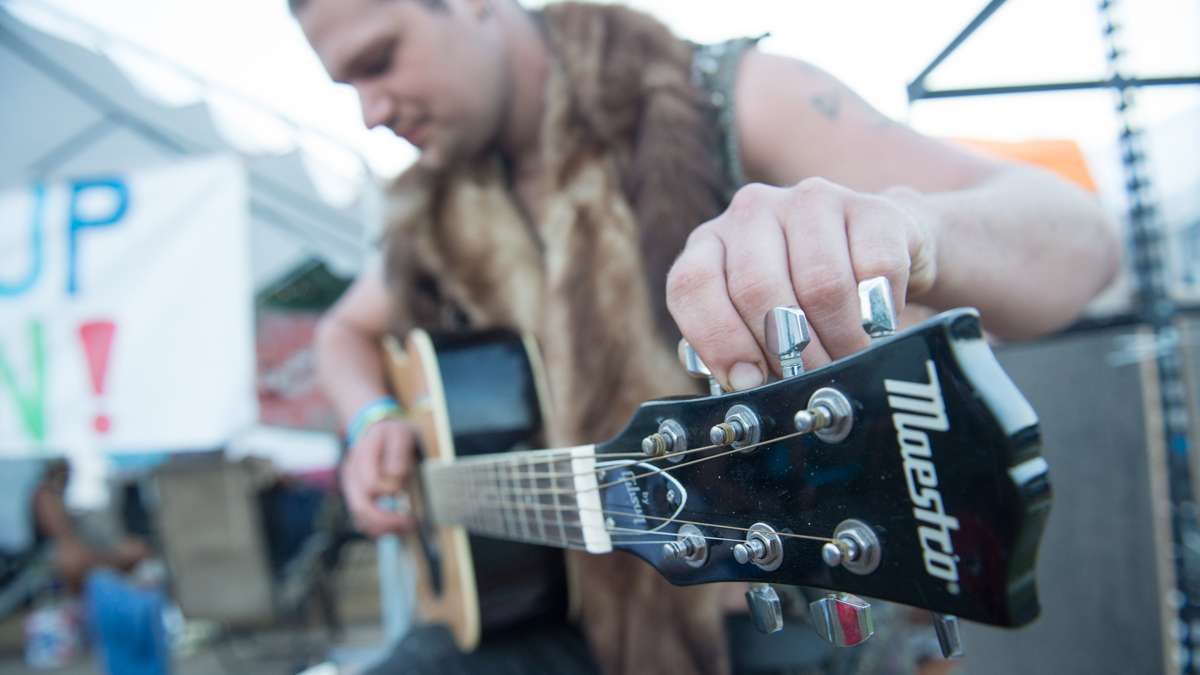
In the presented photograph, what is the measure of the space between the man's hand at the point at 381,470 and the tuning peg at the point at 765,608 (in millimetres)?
1057

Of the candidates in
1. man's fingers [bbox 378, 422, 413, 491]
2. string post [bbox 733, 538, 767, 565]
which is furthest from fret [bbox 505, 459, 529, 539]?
man's fingers [bbox 378, 422, 413, 491]

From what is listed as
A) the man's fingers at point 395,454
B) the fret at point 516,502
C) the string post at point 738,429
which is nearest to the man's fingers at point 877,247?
the string post at point 738,429

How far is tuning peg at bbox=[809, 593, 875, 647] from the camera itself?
35 cm

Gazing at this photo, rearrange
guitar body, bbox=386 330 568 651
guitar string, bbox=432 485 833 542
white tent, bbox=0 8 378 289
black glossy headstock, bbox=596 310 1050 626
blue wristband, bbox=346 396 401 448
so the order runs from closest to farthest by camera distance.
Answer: black glossy headstock, bbox=596 310 1050 626
guitar string, bbox=432 485 833 542
guitar body, bbox=386 330 568 651
blue wristband, bbox=346 396 401 448
white tent, bbox=0 8 378 289

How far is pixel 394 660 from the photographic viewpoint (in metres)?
1.20

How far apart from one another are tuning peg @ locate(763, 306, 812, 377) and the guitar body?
2.17 ft

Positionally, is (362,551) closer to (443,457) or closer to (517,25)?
(443,457)

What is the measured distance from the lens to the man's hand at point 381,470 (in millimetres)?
1336

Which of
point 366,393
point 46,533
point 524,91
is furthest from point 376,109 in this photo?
point 46,533

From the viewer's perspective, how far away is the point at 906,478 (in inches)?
12.5

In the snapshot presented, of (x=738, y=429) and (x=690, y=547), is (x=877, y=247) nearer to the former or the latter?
(x=738, y=429)

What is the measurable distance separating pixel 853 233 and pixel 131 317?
2.44m

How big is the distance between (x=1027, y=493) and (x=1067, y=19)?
1.90 feet

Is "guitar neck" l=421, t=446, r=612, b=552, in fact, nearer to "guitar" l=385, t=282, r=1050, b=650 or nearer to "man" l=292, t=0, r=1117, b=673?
"guitar" l=385, t=282, r=1050, b=650
